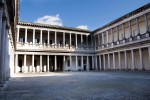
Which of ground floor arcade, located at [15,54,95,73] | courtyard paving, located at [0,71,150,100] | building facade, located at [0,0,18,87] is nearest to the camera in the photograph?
courtyard paving, located at [0,71,150,100]

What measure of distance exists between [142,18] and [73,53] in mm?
16825

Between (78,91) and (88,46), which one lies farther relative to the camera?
(88,46)

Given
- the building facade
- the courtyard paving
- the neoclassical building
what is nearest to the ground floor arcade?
the neoclassical building

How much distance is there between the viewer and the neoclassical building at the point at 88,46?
97.6ft

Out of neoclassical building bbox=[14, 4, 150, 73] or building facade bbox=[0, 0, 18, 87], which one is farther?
neoclassical building bbox=[14, 4, 150, 73]

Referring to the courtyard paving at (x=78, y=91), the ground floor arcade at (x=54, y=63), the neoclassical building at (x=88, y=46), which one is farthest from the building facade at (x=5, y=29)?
the ground floor arcade at (x=54, y=63)

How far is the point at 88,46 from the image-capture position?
42094 mm

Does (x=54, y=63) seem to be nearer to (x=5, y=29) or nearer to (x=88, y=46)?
(x=88, y=46)

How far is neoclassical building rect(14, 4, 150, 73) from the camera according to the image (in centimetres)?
2973

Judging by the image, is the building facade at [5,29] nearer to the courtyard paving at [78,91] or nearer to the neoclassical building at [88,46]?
the courtyard paving at [78,91]

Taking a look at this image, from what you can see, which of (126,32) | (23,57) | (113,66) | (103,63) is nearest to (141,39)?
(126,32)

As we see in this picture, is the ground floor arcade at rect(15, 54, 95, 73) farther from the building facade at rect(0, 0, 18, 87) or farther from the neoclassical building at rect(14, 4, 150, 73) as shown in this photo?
the building facade at rect(0, 0, 18, 87)

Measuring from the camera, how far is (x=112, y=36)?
3591 centimetres

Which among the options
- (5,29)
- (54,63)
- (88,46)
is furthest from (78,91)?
(88,46)
